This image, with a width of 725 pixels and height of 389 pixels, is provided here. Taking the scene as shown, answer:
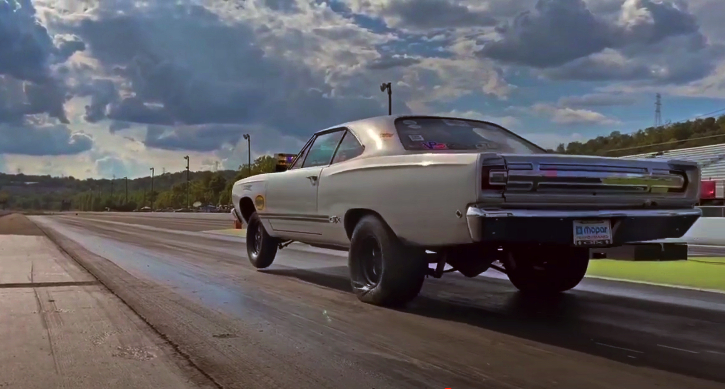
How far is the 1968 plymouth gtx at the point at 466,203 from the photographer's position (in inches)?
182

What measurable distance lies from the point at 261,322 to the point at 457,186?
195 cm

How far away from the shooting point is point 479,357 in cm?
411

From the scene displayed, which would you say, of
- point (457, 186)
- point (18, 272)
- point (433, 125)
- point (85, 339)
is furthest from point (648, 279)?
point (18, 272)

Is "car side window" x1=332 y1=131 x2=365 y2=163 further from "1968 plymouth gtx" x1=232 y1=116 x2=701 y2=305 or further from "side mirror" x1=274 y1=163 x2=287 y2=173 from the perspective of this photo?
"side mirror" x1=274 y1=163 x2=287 y2=173

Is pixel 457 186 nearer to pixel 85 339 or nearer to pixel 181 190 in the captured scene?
pixel 85 339

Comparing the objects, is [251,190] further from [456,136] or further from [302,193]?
[456,136]

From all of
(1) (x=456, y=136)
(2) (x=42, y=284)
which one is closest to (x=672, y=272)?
(1) (x=456, y=136)

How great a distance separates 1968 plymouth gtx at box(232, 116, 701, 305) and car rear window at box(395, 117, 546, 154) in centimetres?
2

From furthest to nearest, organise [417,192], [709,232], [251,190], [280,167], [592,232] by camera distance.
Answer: [709,232]
[280,167]
[251,190]
[417,192]
[592,232]

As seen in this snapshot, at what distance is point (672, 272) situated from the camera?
28.8ft

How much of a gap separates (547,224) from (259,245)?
5.26m

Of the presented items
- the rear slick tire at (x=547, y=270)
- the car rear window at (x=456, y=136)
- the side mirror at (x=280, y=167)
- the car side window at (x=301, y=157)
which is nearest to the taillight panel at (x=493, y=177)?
the car rear window at (x=456, y=136)

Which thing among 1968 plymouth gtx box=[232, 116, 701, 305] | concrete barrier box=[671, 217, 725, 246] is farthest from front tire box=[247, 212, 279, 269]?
concrete barrier box=[671, 217, 725, 246]

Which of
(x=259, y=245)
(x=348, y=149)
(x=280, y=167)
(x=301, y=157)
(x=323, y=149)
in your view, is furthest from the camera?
(x=259, y=245)
